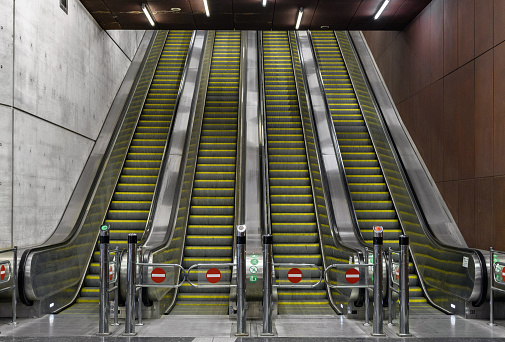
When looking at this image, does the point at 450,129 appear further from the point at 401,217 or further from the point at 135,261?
the point at 135,261

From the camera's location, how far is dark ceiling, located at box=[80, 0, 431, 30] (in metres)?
11.1

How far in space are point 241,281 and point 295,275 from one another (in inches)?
32.6

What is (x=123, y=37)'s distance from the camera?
13.9 m

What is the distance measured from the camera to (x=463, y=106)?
9.12m

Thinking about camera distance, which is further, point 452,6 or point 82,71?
point 82,71

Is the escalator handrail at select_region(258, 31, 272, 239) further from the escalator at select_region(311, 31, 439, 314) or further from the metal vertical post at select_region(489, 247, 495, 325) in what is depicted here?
the metal vertical post at select_region(489, 247, 495, 325)

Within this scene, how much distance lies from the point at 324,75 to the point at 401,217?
20.0 ft

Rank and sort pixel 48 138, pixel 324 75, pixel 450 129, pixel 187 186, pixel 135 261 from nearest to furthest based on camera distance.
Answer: pixel 135 261 → pixel 48 138 → pixel 450 129 → pixel 187 186 → pixel 324 75

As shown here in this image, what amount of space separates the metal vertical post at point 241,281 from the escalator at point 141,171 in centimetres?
238

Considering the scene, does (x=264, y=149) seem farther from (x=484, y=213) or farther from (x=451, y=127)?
(x=484, y=213)

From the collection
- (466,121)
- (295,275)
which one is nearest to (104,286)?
(295,275)

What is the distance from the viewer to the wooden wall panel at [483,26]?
27.0 feet

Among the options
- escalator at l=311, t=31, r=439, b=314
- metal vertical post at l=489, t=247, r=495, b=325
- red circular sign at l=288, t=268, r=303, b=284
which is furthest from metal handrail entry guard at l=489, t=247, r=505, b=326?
red circular sign at l=288, t=268, r=303, b=284

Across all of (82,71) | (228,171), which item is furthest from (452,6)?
(82,71)
